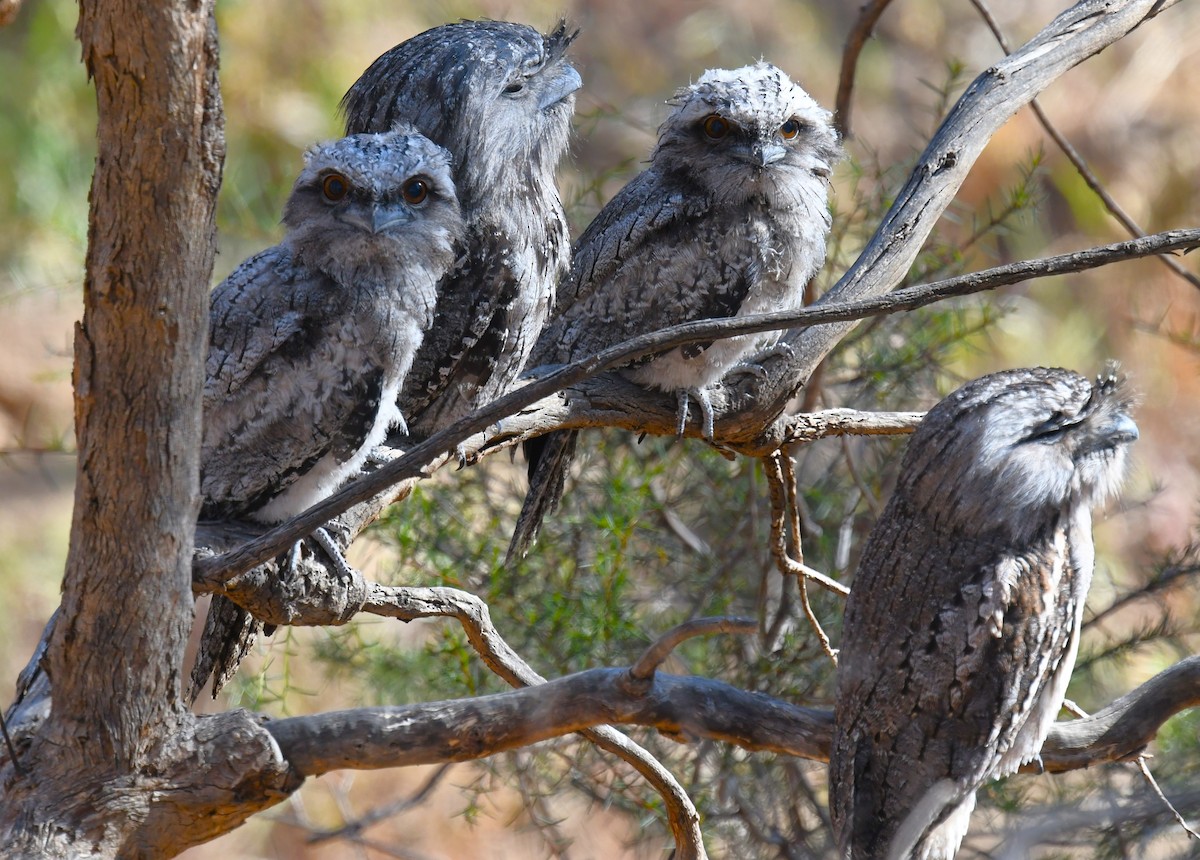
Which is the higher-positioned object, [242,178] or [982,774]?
[242,178]

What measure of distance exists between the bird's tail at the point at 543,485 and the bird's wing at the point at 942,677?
125cm

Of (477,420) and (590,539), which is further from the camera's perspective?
(590,539)

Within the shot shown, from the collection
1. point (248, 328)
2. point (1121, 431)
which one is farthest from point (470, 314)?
point (1121, 431)

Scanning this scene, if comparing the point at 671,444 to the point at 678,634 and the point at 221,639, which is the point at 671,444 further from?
the point at 678,634

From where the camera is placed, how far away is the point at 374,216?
2.49m

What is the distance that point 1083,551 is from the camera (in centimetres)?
240

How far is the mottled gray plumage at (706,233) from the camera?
3285 mm

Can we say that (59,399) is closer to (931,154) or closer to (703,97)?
(703,97)

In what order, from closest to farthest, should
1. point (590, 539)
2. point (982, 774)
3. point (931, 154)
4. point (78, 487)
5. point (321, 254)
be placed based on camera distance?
point (78, 487) < point (982, 774) < point (321, 254) < point (931, 154) < point (590, 539)

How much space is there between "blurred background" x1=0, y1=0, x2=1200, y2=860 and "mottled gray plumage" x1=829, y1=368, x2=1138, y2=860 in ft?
0.78

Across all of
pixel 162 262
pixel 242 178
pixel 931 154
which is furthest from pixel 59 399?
pixel 162 262

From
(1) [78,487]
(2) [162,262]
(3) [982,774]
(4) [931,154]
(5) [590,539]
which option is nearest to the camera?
(2) [162,262]

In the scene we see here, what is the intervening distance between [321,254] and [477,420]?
1.06 meters

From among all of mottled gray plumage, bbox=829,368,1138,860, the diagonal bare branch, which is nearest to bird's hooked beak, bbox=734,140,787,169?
mottled gray plumage, bbox=829,368,1138,860
